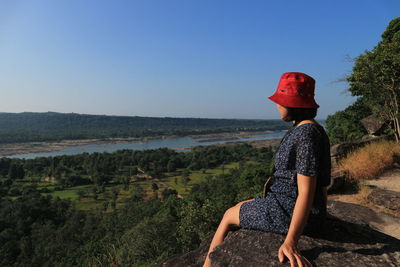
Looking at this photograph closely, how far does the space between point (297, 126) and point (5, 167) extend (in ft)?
331

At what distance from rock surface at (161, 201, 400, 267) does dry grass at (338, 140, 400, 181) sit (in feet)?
18.1

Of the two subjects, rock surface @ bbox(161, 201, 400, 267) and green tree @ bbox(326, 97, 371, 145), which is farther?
green tree @ bbox(326, 97, 371, 145)

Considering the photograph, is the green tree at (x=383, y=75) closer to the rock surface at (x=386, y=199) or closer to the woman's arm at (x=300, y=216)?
the rock surface at (x=386, y=199)

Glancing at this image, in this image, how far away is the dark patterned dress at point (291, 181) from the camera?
5.54 ft

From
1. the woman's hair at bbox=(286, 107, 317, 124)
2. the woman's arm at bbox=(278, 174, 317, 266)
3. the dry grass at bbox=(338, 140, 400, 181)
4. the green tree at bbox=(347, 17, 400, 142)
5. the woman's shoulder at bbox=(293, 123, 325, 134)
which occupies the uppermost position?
the green tree at bbox=(347, 17, 400, 142)

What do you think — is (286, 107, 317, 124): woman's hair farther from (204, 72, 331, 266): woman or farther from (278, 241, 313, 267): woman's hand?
(278, 241, 313, 267): woman's hand

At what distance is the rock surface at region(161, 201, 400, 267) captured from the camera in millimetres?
1781

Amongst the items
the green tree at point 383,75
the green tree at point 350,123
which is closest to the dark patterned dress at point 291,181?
the green tree at point 383,75

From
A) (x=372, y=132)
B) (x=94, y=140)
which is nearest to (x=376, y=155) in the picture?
(x=372, y=132)

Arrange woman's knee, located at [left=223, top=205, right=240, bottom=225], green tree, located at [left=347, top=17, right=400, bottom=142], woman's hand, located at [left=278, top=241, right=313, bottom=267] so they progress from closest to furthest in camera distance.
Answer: woman's hand, located at [left=278, top=241, right=313, bottom=267], woman's knee, located at [left=223, top=205, right=240, bottom=225], green tree, located at [left=347, top=17, right=400, bottom=142]

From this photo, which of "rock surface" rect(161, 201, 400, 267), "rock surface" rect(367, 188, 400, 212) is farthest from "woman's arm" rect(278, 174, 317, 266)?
"rock surface" rect(367, 188, 400, 212)

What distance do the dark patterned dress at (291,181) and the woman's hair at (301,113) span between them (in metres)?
0.10

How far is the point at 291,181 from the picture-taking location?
5.96ft

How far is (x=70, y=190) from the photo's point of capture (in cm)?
6656
